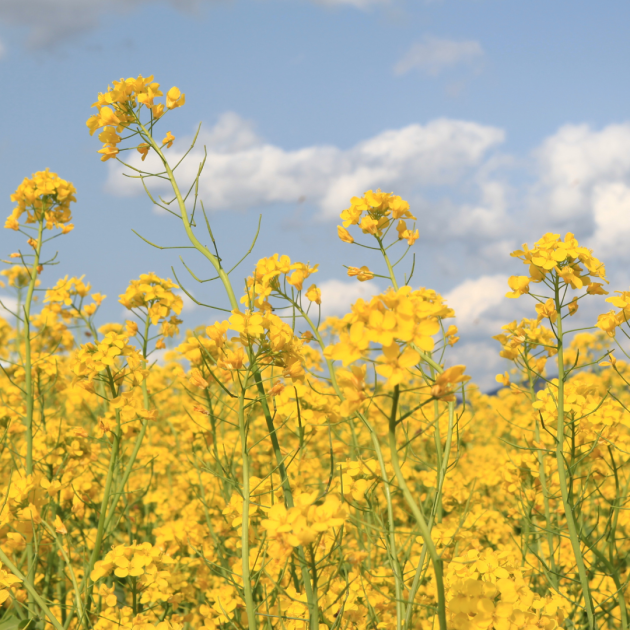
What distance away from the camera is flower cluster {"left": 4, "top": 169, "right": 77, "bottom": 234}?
145 inches

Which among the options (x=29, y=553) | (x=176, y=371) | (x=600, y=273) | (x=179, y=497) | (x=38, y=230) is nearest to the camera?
(x=600, y=273)

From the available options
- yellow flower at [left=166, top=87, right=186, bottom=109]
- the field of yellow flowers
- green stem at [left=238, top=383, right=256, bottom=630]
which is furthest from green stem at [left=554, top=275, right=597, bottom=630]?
yellow flower at [left=166, top=87, right=186, bottom=109]

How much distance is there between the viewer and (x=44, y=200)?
12.1ft

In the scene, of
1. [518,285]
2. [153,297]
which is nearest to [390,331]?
[518,285]

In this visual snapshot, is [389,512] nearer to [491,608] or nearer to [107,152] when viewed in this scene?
[491,608]

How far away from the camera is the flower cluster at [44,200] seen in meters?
3.67

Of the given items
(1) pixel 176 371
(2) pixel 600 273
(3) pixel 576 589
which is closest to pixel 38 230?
(1) pixel 176 371

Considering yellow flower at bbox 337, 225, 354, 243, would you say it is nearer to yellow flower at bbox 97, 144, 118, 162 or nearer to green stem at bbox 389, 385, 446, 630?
yellow flower at bbox 97, 144, 118, 162

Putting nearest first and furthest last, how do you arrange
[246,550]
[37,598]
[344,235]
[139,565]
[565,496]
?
[246,550], [37,598], [565,496], [139,565], [344,235]

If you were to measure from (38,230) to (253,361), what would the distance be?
2512mm

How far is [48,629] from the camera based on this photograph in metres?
2.67

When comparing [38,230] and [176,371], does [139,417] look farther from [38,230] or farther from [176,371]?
[38,230]

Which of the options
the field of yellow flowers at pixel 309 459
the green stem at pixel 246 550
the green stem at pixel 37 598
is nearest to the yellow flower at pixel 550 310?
the field of yellow flowers at pixel 309 459

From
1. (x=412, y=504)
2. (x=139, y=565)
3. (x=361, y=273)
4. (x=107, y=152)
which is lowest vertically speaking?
(x=139, y=565)
